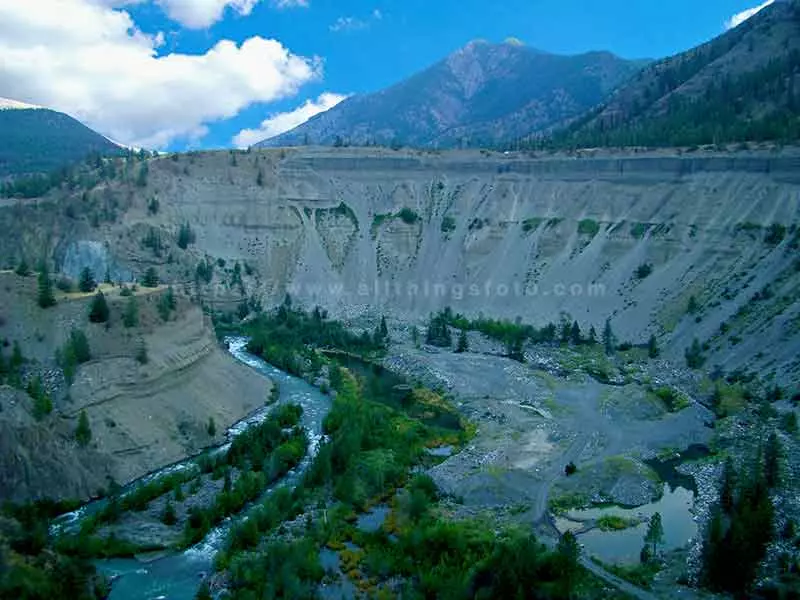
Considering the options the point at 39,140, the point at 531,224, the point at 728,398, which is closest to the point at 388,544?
the point at 728,398

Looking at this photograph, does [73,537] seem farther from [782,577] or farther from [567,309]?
[567,309]

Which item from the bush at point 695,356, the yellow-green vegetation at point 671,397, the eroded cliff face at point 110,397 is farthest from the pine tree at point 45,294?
the bush at point 695,356

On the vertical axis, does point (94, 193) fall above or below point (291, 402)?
above

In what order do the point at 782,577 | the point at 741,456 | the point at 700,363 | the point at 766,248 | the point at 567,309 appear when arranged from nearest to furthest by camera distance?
the point at 782,577
the point at 741,456
the point at 700,363
the point at 766,248
the point at 567,309

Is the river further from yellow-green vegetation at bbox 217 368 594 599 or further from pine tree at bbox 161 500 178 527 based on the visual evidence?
pine tree at bbox 161 500 178 527

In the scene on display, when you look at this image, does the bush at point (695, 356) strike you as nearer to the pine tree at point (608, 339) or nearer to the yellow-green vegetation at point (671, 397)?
the yellow-green vegetation at point (671, 397)

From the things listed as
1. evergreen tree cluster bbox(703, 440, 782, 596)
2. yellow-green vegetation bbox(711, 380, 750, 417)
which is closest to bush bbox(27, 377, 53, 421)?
evergreen tree cluster bbox(703, 440, 782, 596)

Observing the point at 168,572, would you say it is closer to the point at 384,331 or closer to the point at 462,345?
the point at 462,345

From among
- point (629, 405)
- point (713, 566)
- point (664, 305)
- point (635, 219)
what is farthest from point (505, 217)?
point (713, 566)

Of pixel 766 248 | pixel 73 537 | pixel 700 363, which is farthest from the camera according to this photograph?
pixel 766 248
